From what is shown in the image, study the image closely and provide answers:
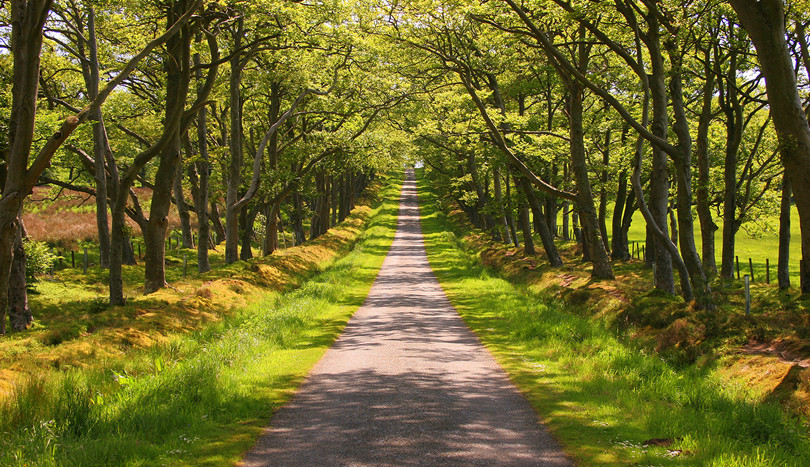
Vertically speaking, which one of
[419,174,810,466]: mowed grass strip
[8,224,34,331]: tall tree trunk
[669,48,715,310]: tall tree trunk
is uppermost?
[669,48,715,310]: tall tree trunk

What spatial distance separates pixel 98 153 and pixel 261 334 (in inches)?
400

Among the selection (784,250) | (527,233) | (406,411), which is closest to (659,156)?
(784,250)

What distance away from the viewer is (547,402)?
799 cm

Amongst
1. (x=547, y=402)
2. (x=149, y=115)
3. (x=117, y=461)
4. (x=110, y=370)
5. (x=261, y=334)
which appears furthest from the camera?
(x=149, y=115)

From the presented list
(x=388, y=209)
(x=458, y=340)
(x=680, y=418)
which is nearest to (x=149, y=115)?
(x=458, y=340)

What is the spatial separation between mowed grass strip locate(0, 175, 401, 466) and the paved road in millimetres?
477

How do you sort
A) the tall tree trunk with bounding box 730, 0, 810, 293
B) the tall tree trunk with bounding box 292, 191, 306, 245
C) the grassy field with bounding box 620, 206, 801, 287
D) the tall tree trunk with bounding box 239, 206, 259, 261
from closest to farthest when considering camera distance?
the tall tree trunk with bounding box 730, 0, 810, 293 < the tall tree trunk with bounding box 239, 206, 259, 261 < the grassy field with bounding box 620, 206, 801, 287 < the tall tree trunk with bounding box 292, 191, 306, 245

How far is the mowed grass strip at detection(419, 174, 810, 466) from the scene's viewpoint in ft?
19.8

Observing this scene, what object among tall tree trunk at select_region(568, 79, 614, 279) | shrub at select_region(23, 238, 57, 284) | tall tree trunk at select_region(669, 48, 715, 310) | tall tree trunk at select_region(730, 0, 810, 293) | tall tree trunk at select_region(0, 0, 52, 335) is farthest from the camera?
tall tree trunk at select_region(568, 79, 614, 279)

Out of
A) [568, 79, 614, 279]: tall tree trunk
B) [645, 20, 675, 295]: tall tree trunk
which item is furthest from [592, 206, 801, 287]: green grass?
[645, 20, 675, 295]: tall tree trunk

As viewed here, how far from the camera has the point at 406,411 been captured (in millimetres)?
7414

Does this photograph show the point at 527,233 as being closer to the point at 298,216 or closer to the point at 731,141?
the point at 731,141

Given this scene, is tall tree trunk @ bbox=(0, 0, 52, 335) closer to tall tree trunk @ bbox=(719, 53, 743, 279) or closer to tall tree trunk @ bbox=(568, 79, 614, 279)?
tall tree trunk @ bbox=(568, 79, 614, 279)

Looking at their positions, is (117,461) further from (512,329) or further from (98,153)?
(98,153)
